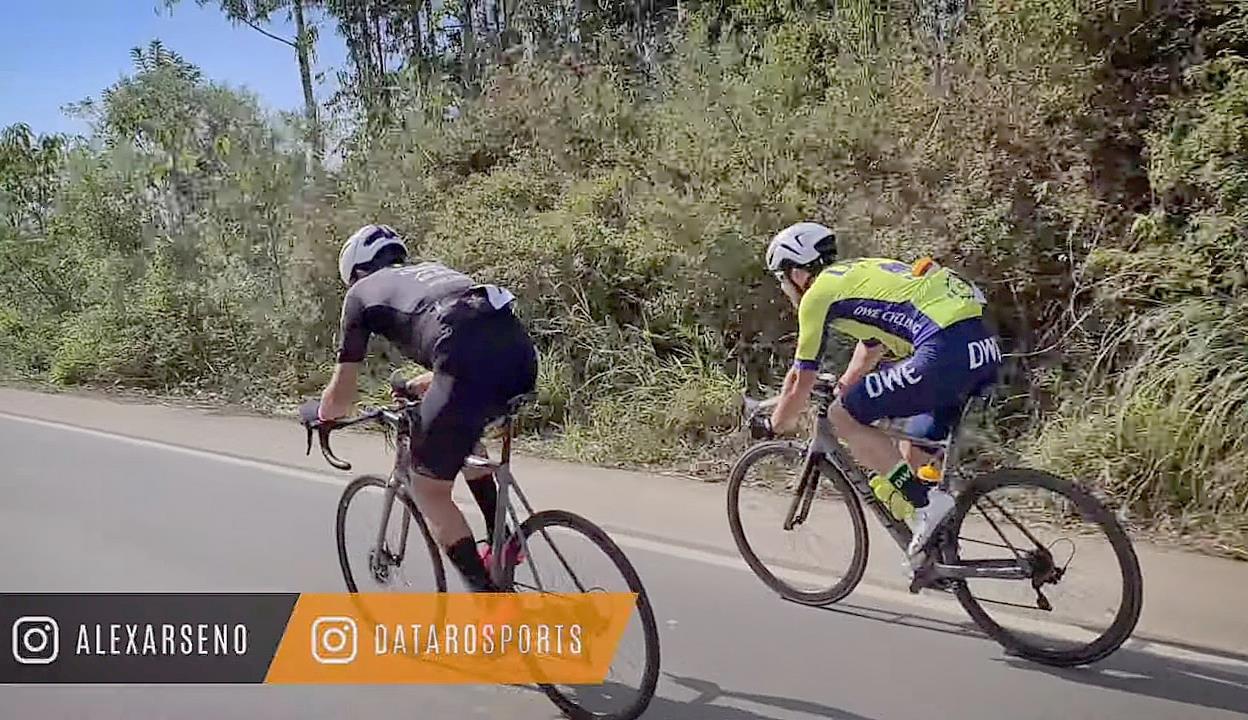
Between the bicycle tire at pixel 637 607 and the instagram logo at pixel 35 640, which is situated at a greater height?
the bicycle tire at pixel 637 607

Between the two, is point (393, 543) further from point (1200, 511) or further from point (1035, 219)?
point (1035, 219)

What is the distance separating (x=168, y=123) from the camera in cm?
1686

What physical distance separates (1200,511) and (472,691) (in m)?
4.19

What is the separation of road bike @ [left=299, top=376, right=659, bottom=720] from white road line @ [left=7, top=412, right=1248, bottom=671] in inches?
17.2

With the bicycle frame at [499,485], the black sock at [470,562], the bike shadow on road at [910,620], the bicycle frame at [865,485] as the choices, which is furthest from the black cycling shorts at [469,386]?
the bike shadow on road at [910,620]

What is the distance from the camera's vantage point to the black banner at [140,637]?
16.0ft

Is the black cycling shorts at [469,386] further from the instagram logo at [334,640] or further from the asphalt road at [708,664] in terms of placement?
the instagram logo at [334,640]

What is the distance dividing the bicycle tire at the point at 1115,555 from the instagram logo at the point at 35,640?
4.05 meters

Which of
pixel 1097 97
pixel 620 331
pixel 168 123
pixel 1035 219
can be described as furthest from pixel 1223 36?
pixel 168 123

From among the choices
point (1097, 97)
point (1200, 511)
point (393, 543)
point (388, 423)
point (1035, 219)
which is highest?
point (1097, 97)

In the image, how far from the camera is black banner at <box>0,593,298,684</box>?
4891 mm

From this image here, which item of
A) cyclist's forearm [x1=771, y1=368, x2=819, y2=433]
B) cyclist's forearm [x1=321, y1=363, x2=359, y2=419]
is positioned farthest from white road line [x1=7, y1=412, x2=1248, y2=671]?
cyclist's forearm [x1=771, y1=368, x2=819, y2=433]

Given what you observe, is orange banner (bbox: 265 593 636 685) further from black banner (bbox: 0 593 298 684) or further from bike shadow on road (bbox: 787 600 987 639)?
bike shadow on road (bbox: 787 600 987 639)

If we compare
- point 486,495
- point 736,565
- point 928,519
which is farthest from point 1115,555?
point 486,495
